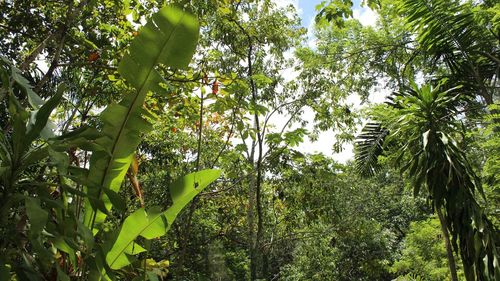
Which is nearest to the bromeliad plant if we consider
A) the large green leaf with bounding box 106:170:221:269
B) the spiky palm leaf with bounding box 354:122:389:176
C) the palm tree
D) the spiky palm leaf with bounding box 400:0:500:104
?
the large green leaf with bounding box 106:170:221:269

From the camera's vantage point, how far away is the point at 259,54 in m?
9.09

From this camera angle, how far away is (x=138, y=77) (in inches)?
65.6

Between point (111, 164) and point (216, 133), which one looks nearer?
point (111, 164)

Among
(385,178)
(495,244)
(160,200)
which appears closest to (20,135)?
(495,244)

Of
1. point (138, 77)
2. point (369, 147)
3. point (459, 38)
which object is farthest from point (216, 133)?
point (138, 77)

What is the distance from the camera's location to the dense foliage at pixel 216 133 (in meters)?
1.54

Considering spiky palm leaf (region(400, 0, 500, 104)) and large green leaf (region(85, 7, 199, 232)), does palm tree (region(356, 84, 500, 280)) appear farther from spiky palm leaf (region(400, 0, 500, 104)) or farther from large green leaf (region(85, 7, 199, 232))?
large green leaf (region(85, 7, 199, 232))

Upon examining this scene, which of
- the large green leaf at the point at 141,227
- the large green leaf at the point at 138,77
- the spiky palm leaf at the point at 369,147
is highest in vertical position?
the spiky palm leaf at the point at 369,147

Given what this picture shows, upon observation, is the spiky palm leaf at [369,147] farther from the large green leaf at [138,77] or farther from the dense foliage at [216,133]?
the large green leaf at [138,77]

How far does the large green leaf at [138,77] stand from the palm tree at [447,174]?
3775 millimetres

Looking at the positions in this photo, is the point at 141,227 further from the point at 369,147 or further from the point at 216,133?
the point at 216,133

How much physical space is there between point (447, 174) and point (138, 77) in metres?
4.04

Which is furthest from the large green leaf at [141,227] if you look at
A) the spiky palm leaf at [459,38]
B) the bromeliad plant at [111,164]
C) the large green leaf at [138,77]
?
the spiky palm leaf at [459,38]

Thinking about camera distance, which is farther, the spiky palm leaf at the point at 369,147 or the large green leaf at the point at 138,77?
the spiky palm leaf at the point at 369,147
